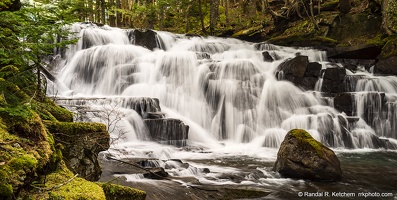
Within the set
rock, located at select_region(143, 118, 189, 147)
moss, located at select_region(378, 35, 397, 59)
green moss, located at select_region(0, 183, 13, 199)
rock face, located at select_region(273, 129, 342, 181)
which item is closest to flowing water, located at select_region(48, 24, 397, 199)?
rock, located at select_region(143, 118, 189, 147)

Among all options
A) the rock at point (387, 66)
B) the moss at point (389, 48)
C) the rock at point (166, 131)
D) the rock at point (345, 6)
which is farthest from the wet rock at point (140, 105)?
the rock at point (345, 6)

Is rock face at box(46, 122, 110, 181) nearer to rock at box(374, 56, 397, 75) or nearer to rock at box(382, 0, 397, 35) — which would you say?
rock at box(374, 56, 397, 75)

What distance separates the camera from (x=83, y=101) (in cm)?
1151

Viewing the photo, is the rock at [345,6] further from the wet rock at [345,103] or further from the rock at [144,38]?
the rock at [144,38]

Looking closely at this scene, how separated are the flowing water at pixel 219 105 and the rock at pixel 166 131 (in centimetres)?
18

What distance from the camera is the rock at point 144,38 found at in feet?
64.5

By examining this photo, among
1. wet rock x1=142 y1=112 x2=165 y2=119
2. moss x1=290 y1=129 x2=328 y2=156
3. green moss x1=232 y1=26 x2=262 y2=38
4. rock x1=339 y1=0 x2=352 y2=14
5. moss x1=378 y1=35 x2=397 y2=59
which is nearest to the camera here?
moss x1=290 y1=129 x2=328 y2=156

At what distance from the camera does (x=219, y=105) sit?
15.1 meters

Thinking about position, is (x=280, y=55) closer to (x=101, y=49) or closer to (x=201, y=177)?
(x=101, y=49)

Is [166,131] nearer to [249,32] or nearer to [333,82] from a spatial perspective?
[333,82]

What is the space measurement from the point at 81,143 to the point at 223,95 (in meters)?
11.1

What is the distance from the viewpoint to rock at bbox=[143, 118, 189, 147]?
1117cm

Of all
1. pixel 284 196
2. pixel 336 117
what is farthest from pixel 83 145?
pixel 336 117

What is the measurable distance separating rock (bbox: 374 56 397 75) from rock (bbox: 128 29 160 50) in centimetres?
1257
